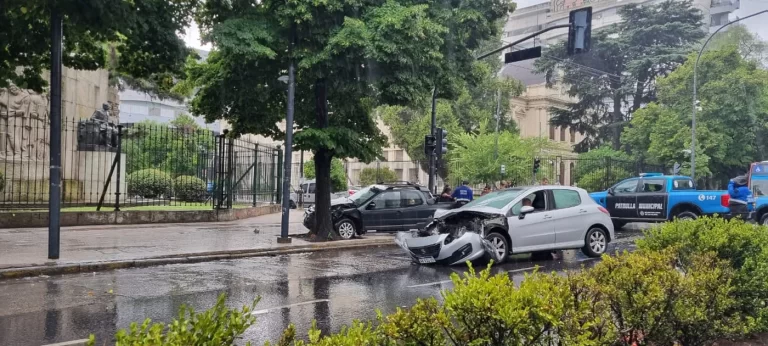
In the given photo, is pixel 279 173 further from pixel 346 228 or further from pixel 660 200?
pixel 660 200

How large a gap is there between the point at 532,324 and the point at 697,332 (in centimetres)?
223

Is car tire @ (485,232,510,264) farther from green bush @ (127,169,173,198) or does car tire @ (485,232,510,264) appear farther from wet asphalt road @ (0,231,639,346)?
green bush @ (127,169,173,198)

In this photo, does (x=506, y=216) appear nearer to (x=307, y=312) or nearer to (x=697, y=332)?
(x=307, y=312)

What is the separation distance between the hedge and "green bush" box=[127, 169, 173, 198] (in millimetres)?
20959

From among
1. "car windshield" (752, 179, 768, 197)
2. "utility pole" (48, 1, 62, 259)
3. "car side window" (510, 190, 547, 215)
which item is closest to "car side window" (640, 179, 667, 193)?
"car windshield" (752, 179, 768, 197)

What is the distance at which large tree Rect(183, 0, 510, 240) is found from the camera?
584 inches

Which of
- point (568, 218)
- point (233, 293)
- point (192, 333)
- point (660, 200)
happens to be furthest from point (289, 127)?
point (192, 333)

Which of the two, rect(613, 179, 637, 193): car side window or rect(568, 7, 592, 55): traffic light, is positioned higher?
rect(568, 7, 592, 55): traffic light

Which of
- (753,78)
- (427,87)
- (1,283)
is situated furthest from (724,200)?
(753,78)

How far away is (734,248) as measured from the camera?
679 centimetres

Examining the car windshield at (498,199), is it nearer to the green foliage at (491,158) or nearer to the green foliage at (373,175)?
the green foliage at (491,158)

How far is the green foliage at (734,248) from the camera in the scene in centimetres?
621

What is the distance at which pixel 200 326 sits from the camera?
2732 millimetres

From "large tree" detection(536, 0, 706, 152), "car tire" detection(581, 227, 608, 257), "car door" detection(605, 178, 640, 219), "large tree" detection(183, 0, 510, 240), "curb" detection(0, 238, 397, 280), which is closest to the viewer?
"curb" detection(0, 238, 397, 280)
